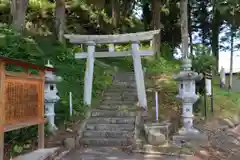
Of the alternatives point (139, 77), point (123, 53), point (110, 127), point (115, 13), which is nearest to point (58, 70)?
point (123, 53)

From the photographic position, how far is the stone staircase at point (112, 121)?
312 inches

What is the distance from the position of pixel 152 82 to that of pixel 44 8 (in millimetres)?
9897

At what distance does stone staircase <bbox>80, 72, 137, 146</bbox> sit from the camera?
793 centimetres

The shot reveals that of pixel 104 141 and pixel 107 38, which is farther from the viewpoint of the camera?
pixel 107 38

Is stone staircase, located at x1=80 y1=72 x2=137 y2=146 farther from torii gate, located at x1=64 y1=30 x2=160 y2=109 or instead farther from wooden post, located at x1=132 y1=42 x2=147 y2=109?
torii gate, located at x1=64 y1=30 x2=160 y2=109

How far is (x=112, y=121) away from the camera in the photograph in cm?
875

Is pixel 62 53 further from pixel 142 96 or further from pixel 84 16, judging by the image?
pixel 84 16

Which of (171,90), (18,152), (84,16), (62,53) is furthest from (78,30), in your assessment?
(18,152)

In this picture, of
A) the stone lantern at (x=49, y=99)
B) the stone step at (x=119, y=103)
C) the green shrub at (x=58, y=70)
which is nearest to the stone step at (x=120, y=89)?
the green shrub at (x=58, y=70)

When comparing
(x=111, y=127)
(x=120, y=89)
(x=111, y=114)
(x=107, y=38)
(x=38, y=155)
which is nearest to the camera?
(x=38, y=155)

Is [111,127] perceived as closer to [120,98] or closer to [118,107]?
[118,107]

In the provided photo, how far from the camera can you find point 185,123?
843 cm

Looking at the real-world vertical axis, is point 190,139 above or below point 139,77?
below

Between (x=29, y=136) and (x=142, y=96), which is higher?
(x=142, y=96)
